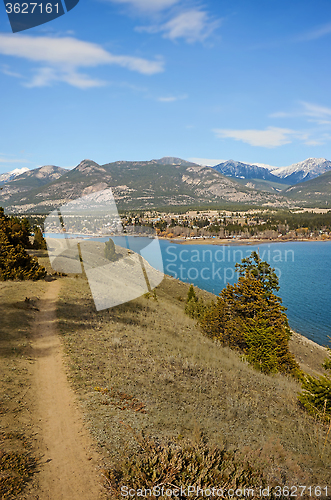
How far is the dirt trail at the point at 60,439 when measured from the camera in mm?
6773

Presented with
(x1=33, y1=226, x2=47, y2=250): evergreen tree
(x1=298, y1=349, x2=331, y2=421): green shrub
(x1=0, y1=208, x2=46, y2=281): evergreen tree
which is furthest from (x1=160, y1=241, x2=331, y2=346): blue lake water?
(x1=33, y1=226, x2=47, y2=250): evergreen tree

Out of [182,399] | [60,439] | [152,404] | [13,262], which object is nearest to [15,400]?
[60,439]

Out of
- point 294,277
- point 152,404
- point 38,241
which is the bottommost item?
point 294,277

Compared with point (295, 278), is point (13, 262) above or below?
above

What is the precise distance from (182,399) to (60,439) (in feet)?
16.1

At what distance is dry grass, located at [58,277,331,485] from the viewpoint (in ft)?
28.0

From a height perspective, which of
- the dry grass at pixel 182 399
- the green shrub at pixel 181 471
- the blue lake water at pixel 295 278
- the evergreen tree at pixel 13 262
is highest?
the evergreen tree at pixel 13 262

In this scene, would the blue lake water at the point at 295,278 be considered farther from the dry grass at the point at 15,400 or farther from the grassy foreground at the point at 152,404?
the dry grass at the point at 15,400

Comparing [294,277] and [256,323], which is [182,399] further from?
[294,277]

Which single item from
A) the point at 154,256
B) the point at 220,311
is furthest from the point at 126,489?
the point at 154,256

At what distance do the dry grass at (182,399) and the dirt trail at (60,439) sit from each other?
0.49 metres

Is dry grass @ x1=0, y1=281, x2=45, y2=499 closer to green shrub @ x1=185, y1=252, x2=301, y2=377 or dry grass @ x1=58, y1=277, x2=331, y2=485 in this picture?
dry grass @ x1=58, y1=277, x2=331, y2=485

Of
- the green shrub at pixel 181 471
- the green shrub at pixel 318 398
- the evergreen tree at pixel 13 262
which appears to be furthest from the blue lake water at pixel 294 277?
the green shrub at pixel 181 471

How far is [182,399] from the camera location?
1149cm
